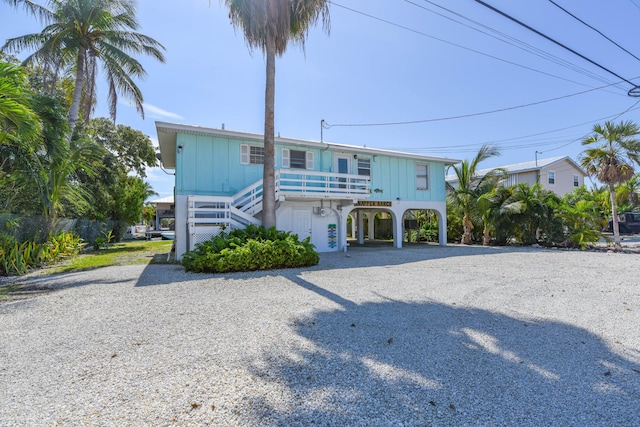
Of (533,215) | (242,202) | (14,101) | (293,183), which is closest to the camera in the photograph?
(14,101)

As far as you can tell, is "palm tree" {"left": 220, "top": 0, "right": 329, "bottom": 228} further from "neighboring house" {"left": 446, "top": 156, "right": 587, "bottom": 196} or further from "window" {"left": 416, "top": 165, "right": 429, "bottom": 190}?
"neighboring house" {"left": 446, "top": 156, "right": 587, "bottom": 196}

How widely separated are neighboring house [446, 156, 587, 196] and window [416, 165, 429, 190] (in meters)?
10.4

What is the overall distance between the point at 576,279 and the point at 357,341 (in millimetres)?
6910

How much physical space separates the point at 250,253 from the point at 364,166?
8894 millimetres

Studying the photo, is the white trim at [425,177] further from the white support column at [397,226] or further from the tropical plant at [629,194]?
the tropical plant at [629,194]

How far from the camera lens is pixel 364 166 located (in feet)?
52.5

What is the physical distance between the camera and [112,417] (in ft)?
7.92

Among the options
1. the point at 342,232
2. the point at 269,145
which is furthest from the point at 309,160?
the point at 269,145

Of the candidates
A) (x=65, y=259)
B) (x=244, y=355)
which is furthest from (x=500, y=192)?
(x=65, y=259)

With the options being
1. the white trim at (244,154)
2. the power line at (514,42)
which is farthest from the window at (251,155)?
the power line at (514,42)

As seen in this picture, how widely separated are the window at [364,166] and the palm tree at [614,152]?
33.1 ft

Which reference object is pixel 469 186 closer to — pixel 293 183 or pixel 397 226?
pixel 397 226

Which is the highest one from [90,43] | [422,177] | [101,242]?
[90,43]

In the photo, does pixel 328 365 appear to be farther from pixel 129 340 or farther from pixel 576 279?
pixel 576 279
